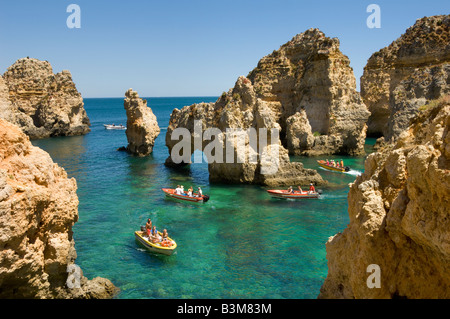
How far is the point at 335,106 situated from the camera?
53.9 metres

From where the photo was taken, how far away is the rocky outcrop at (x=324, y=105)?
53.1m

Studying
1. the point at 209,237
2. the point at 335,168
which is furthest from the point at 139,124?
the point at 209,237

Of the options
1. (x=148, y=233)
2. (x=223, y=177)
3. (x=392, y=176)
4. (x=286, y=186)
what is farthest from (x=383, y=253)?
(x=223, y=177)

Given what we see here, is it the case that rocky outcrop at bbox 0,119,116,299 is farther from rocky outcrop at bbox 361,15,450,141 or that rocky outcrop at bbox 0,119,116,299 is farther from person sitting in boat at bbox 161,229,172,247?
rocky outcrop at bbox 361,15,450,141

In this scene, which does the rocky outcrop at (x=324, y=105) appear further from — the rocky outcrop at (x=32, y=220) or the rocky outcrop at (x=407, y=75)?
the rocky outcrop at (x=32, y=220)

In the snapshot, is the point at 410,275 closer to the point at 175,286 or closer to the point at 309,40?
the point at 175,286

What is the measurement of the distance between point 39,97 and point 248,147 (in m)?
56.3

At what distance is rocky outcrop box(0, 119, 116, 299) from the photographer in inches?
388

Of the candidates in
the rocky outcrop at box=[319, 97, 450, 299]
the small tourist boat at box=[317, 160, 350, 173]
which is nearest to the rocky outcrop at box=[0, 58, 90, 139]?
the small tourist boat at box=[317, 160, 350, 173]

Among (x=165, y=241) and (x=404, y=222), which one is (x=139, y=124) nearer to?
(x=165, y=241)

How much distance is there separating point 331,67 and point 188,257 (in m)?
40.6

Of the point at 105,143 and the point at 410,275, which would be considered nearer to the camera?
the point at 410,275

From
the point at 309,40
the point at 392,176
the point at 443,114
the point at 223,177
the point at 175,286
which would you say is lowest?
the point at 175,286
